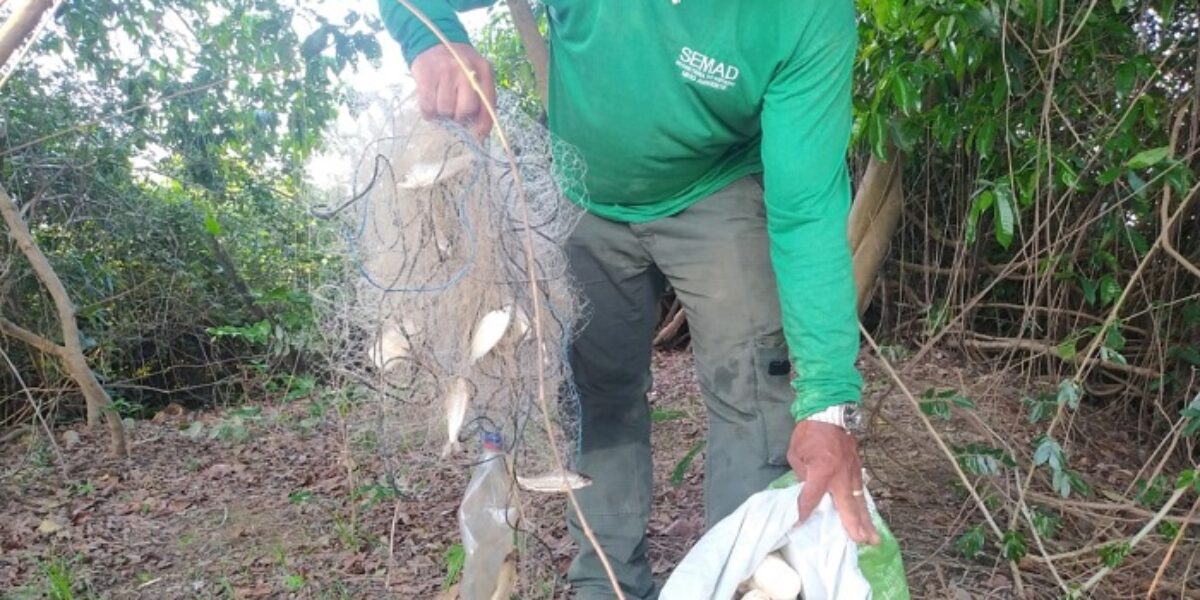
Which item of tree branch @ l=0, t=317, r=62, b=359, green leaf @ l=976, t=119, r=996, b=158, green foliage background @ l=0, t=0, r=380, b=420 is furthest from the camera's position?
green foliage background @ l=0, t=0, r=380, b=420

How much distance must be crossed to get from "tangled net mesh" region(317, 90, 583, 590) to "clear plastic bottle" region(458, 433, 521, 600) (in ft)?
0.36

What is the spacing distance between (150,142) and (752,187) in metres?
4.44

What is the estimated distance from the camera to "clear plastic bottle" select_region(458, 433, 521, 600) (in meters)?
1.52

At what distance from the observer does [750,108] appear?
1681 mm

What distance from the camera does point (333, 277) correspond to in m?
1.48

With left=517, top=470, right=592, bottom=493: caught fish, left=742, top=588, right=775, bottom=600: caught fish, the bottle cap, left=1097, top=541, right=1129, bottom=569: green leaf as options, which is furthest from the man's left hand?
left=1097, top=541, right=1129, bottom=569: green leaf

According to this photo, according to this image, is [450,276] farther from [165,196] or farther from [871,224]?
[165,196]

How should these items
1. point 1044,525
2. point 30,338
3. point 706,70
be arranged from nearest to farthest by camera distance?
point 706,70 < point 1044,525 < point 30,338

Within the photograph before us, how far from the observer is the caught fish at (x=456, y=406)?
1311mm

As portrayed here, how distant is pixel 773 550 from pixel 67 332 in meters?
3.33

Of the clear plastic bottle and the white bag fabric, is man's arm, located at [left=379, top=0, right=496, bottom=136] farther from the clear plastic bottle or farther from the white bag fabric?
the white bag fabric

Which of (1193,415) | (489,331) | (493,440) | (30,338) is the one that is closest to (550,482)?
(493,440)

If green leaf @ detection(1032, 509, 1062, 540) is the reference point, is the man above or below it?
above

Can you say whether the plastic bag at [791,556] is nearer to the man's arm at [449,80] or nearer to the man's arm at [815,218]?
the man's arm at [815,218]
